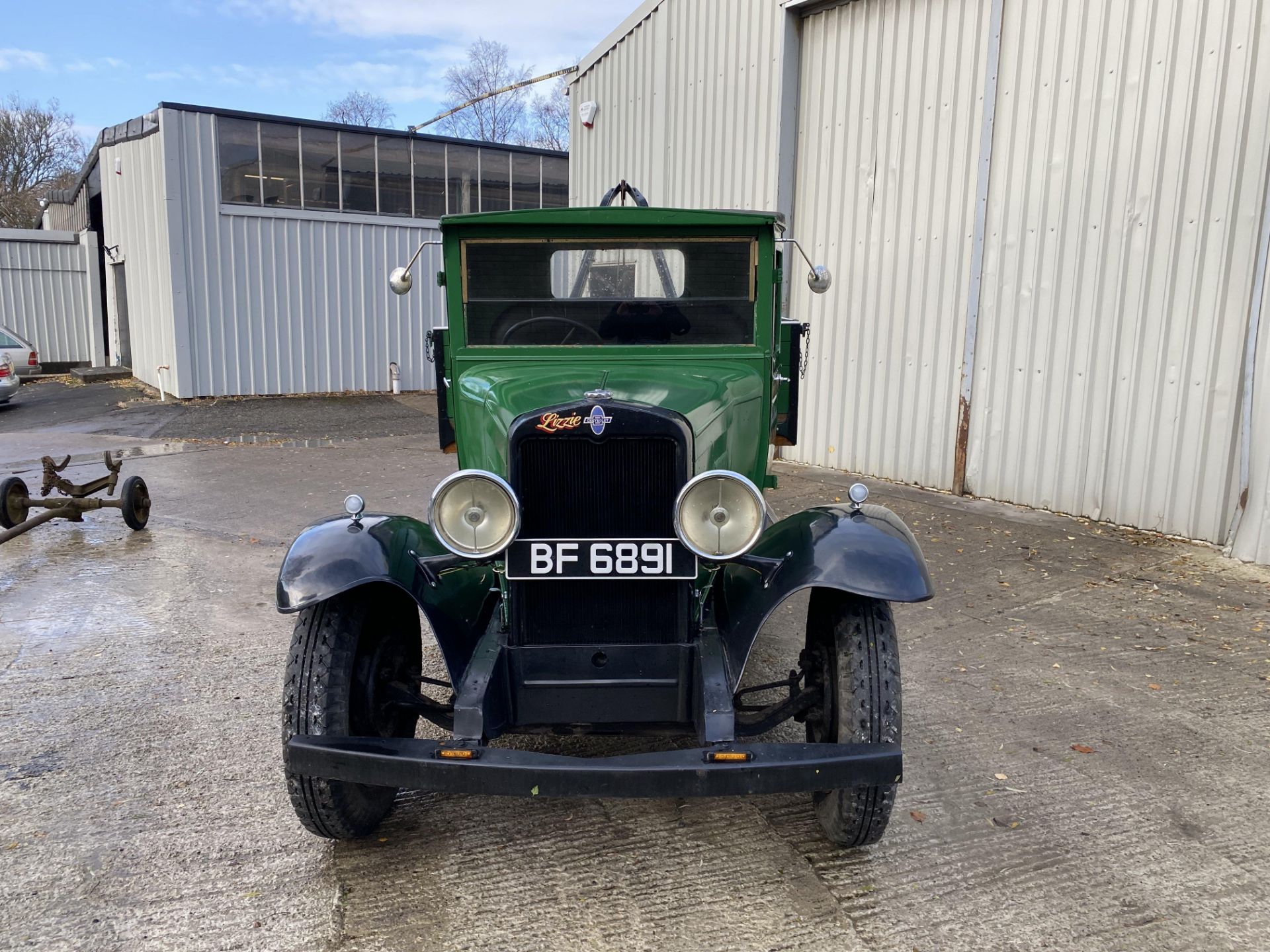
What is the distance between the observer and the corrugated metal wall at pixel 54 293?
1947cm

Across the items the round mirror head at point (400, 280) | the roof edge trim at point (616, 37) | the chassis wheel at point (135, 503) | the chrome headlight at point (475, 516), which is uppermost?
the roof edge trim at point (616, 37)

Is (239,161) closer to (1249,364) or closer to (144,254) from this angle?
(144,254)

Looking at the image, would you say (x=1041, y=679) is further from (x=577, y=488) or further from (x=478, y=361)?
(x=478, y=361)

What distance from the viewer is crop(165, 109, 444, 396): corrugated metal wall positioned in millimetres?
14578

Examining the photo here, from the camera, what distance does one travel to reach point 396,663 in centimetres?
299

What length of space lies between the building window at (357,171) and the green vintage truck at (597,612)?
14424 millimetres

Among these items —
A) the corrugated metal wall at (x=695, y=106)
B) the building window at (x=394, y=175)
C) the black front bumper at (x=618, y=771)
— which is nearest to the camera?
the black front bumper at (x=618, y=771)

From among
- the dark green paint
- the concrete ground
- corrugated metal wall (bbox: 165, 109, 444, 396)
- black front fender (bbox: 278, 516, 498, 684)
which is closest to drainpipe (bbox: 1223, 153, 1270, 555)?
the concrete ground

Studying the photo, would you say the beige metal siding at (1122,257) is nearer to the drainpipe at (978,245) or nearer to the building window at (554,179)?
the drainpipe at (978,245)

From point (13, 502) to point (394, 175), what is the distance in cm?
1190

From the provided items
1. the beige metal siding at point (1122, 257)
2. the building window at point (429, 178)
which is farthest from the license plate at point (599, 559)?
the building window at point (429, 178)

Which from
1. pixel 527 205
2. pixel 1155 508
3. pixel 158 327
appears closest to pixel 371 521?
pixel 1155 508

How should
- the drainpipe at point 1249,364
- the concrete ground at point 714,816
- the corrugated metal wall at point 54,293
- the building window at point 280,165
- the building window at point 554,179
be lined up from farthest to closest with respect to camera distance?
1. the corrugated metal wall at point 54,293
2. the building window at point 554,179
3. the building window at point 280,165
4. the drainpipe at point 1249,364
5. the concrete ground at point 714,816

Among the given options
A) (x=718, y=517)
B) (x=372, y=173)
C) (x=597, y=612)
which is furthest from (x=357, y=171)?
(x=718, y=517)
